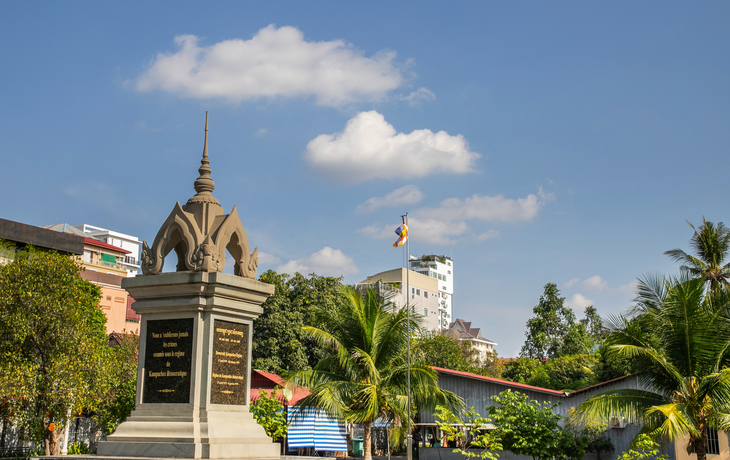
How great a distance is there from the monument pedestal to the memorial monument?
0.02 meters

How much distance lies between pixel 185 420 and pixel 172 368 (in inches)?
35.3

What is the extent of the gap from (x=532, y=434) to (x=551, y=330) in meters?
48.1

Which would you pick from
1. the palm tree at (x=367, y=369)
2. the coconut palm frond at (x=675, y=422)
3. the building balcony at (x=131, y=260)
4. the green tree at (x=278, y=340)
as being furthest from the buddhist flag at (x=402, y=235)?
the building balcony at (x=131, y=260)

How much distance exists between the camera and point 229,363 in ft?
35.8

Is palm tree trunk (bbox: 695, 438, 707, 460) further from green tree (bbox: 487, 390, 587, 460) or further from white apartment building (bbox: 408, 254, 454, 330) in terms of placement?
white apartment building (bbox: 408, 254, 454, 330)

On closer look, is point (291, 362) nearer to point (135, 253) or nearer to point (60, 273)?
point (60, 273)

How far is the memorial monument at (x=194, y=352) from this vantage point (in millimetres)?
10188

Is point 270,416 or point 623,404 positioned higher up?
point 623,404

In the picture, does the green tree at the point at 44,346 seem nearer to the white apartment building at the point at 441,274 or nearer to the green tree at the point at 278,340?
the green tree at the point at 278,340

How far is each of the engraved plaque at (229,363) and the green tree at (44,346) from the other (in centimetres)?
1241

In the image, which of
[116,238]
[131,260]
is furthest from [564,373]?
[116,238]

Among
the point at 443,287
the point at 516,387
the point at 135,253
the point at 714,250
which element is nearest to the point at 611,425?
the point at 516,387

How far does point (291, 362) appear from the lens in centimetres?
3872

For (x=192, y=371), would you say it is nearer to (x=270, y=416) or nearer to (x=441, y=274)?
(x=270, y=416)
